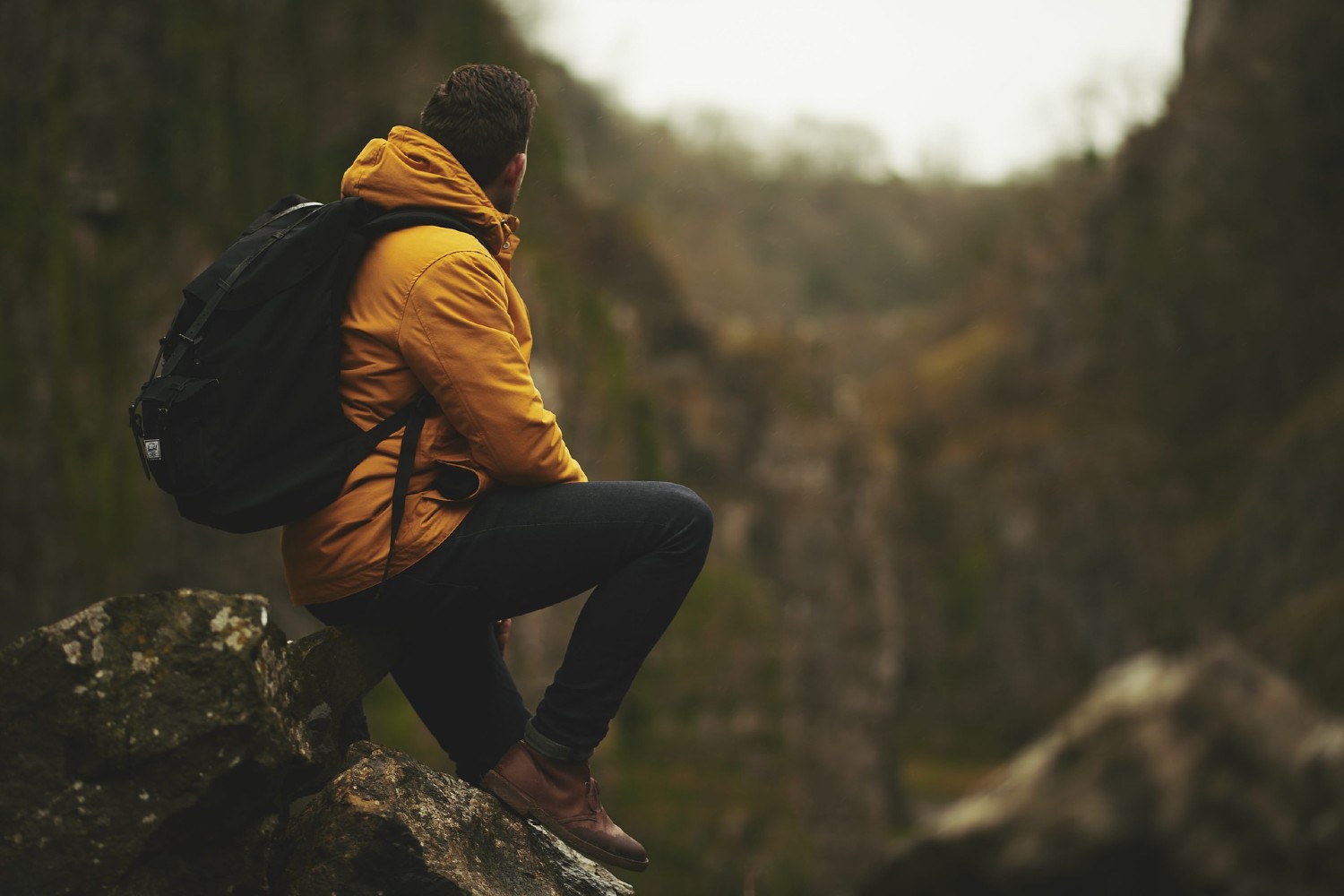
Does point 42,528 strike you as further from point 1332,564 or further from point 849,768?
point 1332,564

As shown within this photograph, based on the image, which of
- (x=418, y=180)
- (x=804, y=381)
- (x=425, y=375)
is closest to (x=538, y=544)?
(x=425, y=375)

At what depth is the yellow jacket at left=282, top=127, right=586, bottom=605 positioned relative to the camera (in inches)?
130

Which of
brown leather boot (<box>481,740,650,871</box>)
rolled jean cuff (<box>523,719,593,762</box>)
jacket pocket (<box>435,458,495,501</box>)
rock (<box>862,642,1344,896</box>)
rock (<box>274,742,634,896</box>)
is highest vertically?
jacket pocket (<box>435,458,495,501</box>)

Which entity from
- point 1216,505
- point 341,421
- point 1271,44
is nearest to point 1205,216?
point 1271,44

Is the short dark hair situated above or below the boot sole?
above

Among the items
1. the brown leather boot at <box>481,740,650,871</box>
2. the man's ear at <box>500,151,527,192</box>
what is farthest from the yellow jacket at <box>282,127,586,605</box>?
the brown leather boot at <box>481,740,650,871</box>

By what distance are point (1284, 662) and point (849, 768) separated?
1289 cm

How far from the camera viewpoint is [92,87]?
36.9 feet

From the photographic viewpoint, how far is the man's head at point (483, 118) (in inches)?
137

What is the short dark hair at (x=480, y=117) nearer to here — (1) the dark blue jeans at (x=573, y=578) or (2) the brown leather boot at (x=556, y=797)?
(1) the dark blue jeans at (x=573, y=578)

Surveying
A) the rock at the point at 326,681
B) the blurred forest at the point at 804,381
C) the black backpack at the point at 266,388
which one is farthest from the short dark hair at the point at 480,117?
the blurred forest at the point at 804,381

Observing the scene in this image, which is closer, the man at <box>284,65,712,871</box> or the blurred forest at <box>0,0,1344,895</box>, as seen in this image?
the man at <box>284,65,712,871</box>

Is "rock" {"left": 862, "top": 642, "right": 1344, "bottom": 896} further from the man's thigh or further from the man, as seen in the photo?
the man's thigh

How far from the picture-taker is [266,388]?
3.23 meters
